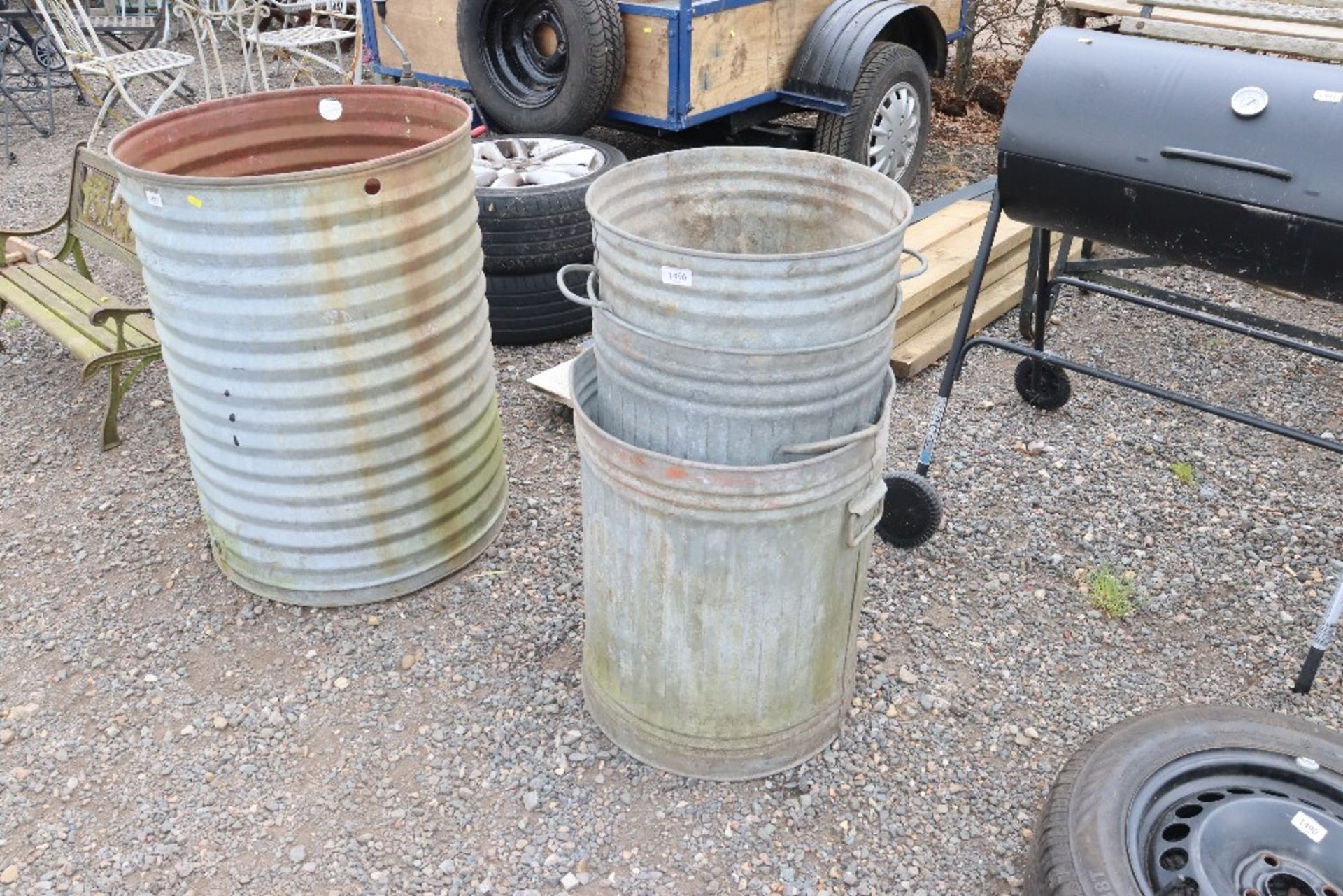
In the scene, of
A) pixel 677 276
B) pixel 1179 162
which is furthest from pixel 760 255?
pixel 1179 162

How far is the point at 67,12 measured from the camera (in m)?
6.96

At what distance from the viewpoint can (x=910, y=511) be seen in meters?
3.59

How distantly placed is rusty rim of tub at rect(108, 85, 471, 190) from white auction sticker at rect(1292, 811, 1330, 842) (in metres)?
2.75

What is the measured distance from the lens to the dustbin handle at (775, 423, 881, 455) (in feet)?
7.35

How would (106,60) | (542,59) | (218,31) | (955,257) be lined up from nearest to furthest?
(955,257) → (542,59) → (106,60) → (218,31)

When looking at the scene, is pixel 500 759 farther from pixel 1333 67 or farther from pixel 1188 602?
pixel 1333 67

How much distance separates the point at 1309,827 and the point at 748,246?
73.6 inches

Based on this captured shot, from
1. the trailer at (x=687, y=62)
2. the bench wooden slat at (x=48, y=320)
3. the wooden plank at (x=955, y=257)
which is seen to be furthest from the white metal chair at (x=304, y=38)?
the wooden plank at (x=955, y=257)

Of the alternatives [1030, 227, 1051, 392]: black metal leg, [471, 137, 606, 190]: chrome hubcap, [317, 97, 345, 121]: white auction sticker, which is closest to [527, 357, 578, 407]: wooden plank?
[471, 137, 606, 190]: chrome hubcap

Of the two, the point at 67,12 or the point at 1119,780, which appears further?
the point at 67,12

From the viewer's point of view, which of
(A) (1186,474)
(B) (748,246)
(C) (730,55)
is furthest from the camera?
(C) (730,55)

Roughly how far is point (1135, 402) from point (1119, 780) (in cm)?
258

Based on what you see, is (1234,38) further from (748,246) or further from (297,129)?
(297,129)

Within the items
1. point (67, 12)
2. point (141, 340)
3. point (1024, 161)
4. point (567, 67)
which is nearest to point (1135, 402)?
point (1024, 161)
